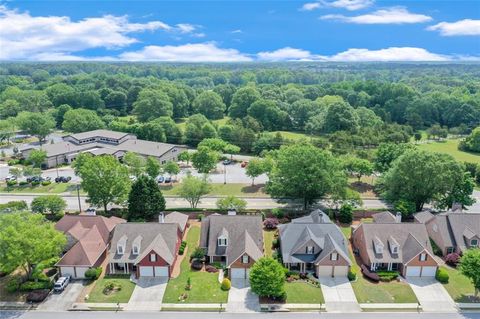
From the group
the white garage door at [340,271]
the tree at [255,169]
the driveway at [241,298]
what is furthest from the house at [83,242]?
the white garage door at [340,271]

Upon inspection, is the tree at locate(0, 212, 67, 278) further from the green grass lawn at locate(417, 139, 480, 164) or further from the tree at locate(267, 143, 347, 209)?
the green grass lawn at locate(417, 139, 480, 164)

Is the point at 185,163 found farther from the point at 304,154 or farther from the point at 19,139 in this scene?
the point at 19,139

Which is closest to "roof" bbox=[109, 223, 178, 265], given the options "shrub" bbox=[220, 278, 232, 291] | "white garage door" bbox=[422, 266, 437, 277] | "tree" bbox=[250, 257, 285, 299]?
"shrub" bbox=[220, 278, 232, 291]

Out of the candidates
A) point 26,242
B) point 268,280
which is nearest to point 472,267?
point 268,280

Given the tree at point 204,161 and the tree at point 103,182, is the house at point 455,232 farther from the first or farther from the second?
the tree at point 103,182

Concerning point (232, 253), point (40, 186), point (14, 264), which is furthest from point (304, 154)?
point (40, 186)

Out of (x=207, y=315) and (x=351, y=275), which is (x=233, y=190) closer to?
(x=351, y=275)
